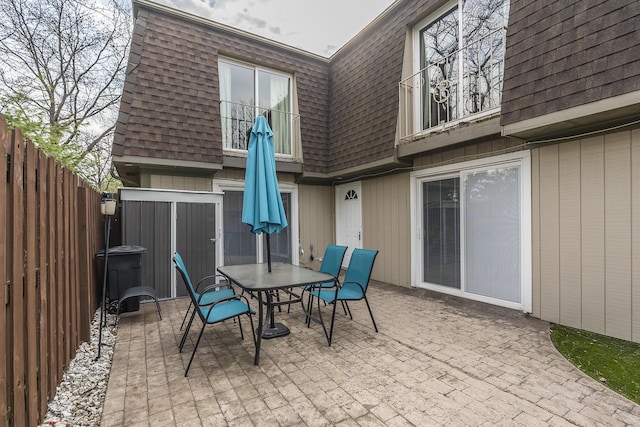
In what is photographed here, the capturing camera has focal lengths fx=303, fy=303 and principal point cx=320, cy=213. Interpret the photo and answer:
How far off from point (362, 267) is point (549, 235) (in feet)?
8.32

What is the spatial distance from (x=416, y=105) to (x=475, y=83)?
1136 mm

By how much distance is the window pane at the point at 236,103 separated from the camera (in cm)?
659

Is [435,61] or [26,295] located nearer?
[26,295]

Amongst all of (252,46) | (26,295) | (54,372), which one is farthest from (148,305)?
(252,46)

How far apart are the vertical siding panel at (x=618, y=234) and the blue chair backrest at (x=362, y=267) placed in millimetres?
2698

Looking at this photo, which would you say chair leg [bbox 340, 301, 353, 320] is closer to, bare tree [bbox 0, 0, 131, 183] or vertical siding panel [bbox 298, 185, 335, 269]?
vertical siding panel [bbox 298, 185, 335, 269]

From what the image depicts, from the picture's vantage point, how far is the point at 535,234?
4.18 metres

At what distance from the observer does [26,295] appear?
6.07ft

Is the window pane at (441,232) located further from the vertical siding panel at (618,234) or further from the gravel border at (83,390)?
the gravel border at (83,390)

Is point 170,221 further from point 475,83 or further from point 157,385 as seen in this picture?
point 475,83

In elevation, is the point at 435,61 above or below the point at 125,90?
above

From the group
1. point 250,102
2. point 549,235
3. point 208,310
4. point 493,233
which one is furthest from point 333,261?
point 250,102

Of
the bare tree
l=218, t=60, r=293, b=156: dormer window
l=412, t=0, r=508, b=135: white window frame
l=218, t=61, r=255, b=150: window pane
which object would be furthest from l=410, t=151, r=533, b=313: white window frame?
the bare tree

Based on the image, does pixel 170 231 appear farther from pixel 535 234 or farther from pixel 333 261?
pixel 535 234
